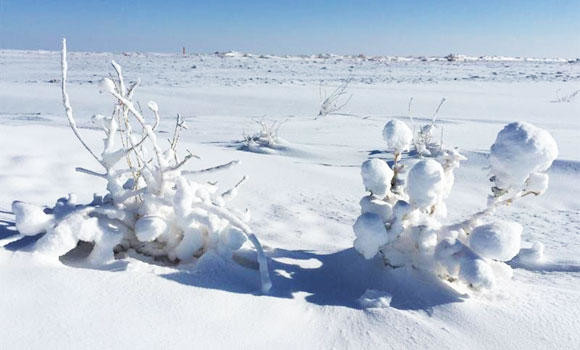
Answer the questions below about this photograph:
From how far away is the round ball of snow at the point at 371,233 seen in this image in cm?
156

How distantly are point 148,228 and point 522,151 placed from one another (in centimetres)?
107

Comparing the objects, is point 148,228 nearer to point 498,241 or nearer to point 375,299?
point 375,299

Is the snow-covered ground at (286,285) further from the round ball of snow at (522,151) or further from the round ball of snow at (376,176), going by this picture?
the round ball of snow at (522,151)

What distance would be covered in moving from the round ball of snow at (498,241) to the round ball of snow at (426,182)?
170 millimetres

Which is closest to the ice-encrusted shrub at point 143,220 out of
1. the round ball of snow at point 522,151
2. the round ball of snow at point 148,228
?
the round ball of snow at point 148,228

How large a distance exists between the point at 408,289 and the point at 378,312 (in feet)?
0.55

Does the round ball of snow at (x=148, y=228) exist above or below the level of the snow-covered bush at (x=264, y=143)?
above

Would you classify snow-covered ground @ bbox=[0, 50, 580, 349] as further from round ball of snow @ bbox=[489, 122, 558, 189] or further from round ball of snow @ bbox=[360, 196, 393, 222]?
round ball of snow @ bbox=[489, 122, 558, 189]

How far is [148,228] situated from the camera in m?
1.55

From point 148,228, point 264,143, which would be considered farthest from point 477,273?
point 264,143

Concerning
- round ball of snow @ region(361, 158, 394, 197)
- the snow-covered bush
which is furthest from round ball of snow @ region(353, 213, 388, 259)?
the snow-covered bush

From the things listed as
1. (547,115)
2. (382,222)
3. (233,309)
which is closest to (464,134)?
(547,115)

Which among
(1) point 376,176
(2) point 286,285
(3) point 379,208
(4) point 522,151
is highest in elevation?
(4) point 522,151

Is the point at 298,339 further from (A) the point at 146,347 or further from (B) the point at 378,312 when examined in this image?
(A) the point at 146,347
